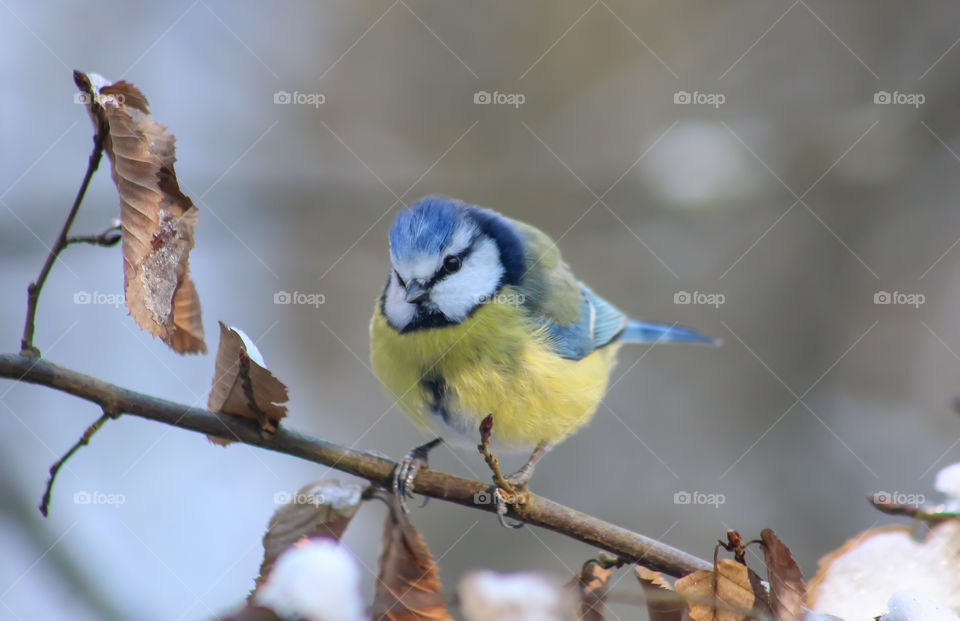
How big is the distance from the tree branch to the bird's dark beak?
25.4 inches

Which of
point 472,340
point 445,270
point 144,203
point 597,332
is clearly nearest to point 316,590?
point 144,203

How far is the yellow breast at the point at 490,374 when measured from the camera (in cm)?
219

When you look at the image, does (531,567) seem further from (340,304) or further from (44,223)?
(44,223)

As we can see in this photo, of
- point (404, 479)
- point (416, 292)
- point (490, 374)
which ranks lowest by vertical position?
point (404, 479)

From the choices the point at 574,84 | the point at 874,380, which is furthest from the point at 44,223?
the point at 874,380

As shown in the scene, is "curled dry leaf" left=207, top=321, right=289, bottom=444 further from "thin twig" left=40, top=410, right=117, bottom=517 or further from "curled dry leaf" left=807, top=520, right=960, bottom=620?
"curled dry leaf" left=807, top=520, right=960, bottom=620

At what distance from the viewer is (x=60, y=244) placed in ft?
4.32

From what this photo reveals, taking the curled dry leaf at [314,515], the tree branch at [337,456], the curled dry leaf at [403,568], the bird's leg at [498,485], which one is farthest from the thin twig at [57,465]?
the bird's leg at [498,485]

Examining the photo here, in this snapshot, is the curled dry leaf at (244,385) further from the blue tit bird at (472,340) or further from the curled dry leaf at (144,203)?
the blue tit bird at (472,340)

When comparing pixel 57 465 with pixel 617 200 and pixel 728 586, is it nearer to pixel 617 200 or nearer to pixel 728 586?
pixel 728 586

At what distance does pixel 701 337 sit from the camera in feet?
11.5

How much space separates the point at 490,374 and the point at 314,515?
0.84 m

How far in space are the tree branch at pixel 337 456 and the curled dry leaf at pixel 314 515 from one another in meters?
0.06

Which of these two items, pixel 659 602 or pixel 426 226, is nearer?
pixel 659 602
